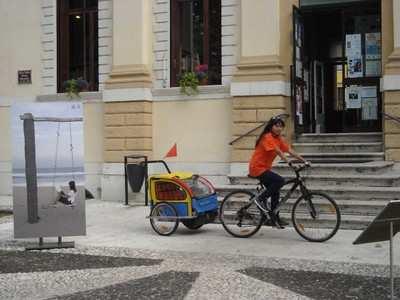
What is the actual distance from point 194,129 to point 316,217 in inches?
235

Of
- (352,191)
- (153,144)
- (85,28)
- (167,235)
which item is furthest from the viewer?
(85,28)

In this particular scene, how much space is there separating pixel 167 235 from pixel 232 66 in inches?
222

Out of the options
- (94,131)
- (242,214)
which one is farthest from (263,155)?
(94,131)

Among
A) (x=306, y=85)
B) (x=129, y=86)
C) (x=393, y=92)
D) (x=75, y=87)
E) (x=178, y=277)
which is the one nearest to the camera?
(x=178, y=277)

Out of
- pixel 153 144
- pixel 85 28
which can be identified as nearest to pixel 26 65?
pixel 85 28

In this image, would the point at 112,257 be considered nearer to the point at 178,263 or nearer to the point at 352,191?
the point at 178,263

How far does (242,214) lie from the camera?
397 inches

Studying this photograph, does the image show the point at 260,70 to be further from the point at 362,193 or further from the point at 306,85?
the point at 362,193

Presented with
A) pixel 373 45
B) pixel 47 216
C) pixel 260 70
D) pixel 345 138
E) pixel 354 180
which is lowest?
pixel 47 216

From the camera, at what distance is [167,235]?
10.5 metres

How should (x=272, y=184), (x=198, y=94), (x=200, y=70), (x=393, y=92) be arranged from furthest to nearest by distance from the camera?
(x=200, y=70)
(x=198, y=94)
(x=393, y=92)
(x=272, y=184)

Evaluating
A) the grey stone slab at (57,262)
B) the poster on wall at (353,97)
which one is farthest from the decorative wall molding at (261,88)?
the grey stone slab at (57,262)

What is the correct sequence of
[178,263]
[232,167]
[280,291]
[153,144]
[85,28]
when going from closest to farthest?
1. [280,291]
2. [178,263]
3. [232,167]
4. [153,144]
5. [85,28]

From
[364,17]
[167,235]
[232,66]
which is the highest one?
[364,17]
